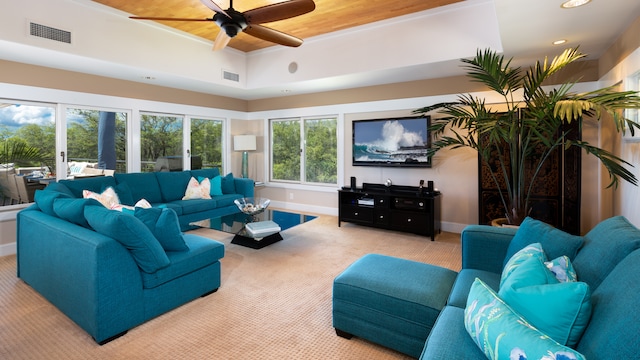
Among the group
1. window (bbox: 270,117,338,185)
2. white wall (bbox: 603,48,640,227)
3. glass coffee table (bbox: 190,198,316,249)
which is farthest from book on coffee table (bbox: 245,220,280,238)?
white wall (bbox: 603,48,640,227)

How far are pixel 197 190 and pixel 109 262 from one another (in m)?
3.06

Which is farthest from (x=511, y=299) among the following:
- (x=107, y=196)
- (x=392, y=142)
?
(x=392, y=142)

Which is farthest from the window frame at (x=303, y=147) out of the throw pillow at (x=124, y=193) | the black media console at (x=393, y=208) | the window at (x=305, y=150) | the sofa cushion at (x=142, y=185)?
the throw pillow at (x=124, y=193)

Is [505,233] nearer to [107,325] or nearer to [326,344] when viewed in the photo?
[326,344]

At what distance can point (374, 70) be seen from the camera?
4.50 m

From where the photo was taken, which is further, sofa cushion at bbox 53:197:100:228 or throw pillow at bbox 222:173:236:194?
throw pillow at bbox 222:173:236:194

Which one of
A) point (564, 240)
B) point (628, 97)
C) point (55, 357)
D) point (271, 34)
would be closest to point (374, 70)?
point (271, 34)

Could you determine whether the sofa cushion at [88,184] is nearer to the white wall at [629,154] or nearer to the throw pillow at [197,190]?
the throw pillow at [197,190]

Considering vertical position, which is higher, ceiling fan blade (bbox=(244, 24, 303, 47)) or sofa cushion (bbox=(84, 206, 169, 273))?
ceiling fan blade (bbox=(244, 24, 303, 47))

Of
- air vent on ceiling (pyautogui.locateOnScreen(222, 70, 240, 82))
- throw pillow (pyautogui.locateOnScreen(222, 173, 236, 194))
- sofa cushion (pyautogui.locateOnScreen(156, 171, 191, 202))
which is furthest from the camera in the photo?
throw pillow (pyautogui.locateOnScreen(222, 173, 236, 194))

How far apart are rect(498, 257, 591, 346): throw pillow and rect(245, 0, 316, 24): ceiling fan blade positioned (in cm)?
243

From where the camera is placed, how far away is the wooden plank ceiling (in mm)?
3762

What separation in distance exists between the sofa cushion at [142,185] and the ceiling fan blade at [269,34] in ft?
9.16

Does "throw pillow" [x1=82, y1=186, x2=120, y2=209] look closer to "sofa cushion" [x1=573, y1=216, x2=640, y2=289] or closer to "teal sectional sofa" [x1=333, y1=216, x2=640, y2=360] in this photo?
"teal sectional sofa" [x1=333, y1=216, x2=640, y2=360]
